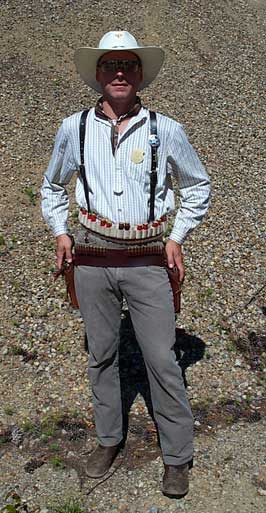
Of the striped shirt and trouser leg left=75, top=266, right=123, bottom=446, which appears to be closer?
the striped shirt

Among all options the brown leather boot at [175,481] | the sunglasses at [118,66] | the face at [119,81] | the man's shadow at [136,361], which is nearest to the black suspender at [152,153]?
the face at [119,81]

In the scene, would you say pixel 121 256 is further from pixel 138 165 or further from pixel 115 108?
pixel 115 108

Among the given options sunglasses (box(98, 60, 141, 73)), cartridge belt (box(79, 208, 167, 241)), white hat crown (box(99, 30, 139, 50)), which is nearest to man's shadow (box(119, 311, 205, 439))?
cartridge belt (box(79, 208, 167, 241))

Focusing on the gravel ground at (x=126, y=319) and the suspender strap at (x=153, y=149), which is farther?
the gravel ground at (x=126, y=319)

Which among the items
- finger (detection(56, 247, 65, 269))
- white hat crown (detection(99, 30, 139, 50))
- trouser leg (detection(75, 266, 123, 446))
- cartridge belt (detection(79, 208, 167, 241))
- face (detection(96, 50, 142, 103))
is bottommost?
trouser leg (detection(75, 266, 123, 446))

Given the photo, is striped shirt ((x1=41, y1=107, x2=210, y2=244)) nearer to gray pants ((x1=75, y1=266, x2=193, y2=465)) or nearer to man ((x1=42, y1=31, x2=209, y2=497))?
man ((x1=42, y1=31, x2=209, y2=497))

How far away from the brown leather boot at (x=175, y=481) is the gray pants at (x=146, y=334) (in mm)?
112

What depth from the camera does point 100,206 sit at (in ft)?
15.9

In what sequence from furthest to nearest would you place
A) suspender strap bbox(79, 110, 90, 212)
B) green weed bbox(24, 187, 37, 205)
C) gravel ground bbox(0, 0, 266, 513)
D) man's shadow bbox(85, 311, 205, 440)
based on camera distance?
1. green weed bbox(24, 187, 37, 205)
2. man's shadow bbox(85, 311, 205, 440)
3. gravel ground bbox(0, 0, 266, 513)
4. suspender strap bbox(79, 110, 90, 212)

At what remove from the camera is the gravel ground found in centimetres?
587

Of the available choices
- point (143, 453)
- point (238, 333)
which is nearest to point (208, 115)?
point (238, 333)

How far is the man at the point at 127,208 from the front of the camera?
4.71m

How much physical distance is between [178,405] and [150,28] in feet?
41.3

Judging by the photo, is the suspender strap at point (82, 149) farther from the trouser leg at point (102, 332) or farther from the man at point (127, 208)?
the trouser leg at point (102, 332)
